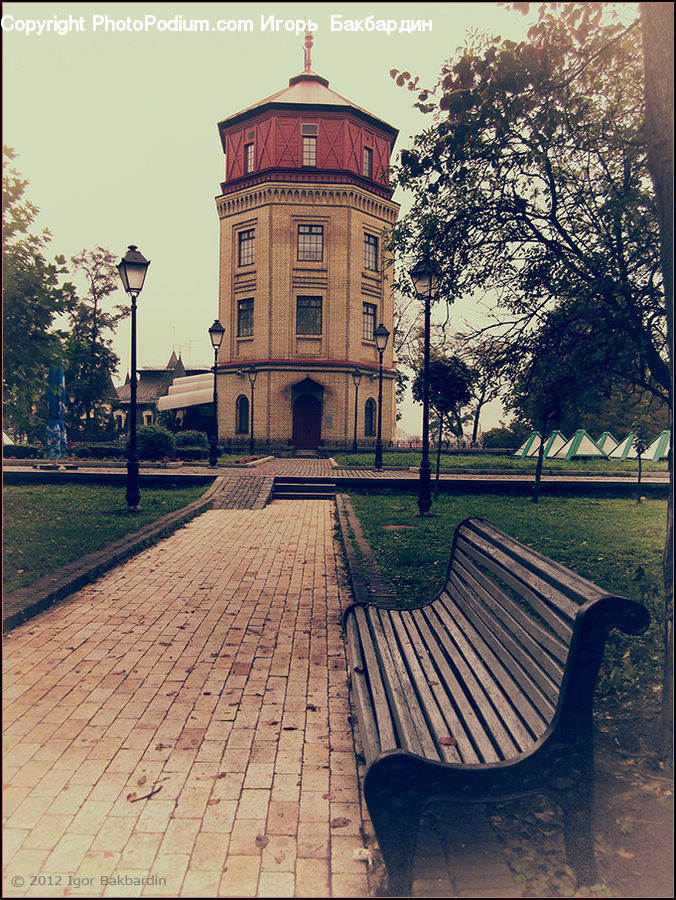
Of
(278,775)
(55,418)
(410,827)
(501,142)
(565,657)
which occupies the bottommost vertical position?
(278,775)

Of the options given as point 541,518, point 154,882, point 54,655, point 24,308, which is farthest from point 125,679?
point 541,518

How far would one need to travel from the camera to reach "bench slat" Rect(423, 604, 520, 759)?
243 centimetres

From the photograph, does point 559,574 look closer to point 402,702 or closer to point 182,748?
point 402,702

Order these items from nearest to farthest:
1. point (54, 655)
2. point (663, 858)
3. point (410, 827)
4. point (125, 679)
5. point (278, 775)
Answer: point (410, 827), point (663, 858), point (278, 775), point (125, 679), point (54, 655)

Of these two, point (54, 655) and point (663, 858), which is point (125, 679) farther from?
point (663, 858)

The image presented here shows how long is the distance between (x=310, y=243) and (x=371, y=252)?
146 inches

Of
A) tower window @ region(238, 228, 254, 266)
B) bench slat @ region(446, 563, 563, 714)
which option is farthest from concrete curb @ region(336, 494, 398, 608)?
tower window @ region(238, 228, 254, 266)

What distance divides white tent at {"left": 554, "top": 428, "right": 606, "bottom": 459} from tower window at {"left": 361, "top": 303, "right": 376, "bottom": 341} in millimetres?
13106

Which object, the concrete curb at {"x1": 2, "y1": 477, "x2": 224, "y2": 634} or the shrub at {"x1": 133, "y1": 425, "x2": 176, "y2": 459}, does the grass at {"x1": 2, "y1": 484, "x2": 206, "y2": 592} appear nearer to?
the concrete curb at {"x1": 2, "y1": 477, "x2": 224, "y2": 634}

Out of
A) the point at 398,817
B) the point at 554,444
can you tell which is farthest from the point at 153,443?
the point at 554,444

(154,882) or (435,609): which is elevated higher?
(435,609)

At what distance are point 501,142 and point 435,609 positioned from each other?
14.3 feet

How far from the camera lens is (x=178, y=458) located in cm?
2480

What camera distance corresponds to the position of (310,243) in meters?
33.4
